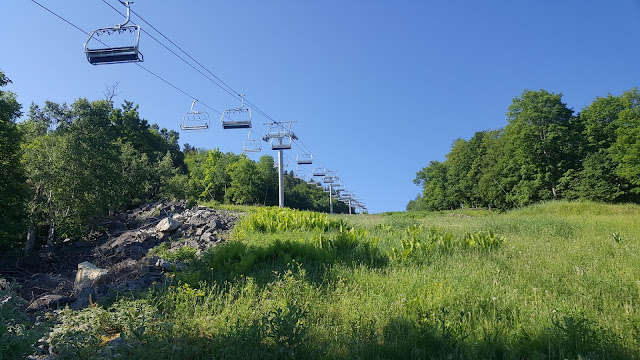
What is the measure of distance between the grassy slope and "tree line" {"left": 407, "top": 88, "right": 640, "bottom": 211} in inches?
1315

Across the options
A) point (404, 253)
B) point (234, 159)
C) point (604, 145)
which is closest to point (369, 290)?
point (404, 253)

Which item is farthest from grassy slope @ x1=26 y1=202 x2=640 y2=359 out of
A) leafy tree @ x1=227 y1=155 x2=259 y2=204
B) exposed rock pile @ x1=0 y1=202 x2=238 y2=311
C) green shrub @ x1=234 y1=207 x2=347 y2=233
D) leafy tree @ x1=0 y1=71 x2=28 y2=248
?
leafy tree @ x1=227 y1=155 x2=259 y2=204

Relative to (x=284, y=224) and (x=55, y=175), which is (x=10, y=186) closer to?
(x=55, y=175)

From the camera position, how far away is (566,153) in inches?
1487

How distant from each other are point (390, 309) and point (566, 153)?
42947mm

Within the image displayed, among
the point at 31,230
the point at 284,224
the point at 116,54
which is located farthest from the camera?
the point at 31,230

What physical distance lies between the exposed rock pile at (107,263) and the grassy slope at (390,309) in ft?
3.45

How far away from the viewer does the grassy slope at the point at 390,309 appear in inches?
131

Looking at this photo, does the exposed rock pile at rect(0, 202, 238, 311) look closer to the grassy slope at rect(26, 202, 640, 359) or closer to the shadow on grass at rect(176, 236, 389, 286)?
the shadow on grass at rect(176, 236, 389, 286)

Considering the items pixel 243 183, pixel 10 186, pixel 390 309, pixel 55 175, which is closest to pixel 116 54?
pixel 390 309

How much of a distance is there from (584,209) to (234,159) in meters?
50.6

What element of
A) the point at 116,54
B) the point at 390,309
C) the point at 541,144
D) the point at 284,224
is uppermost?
the point at 541,144

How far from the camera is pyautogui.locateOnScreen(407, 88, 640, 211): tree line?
3325 cm

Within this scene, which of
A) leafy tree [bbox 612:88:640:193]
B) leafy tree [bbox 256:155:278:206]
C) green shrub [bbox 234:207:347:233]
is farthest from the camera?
leafy tree [bbox 256:155:278:206]
